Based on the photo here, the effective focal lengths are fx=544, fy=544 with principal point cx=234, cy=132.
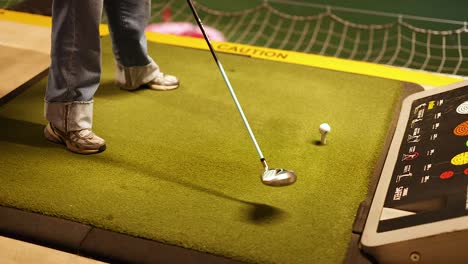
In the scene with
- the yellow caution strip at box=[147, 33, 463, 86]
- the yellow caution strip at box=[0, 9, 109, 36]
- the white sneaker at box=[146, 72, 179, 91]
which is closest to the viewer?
the white sneaker at box=[146, 72, 179, 91]

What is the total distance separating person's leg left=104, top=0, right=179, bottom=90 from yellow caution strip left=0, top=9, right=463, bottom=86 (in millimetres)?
466

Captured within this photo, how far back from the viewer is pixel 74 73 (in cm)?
176

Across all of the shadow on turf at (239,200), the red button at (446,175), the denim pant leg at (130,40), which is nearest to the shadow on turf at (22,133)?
the shadow on turf at (239,200)

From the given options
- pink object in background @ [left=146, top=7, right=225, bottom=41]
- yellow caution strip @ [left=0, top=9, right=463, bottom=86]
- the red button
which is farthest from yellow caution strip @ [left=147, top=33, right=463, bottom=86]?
the red button

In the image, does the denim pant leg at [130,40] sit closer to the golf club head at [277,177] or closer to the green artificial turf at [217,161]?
the green artificial turf at [217,161]

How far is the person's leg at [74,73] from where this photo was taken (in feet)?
5.54

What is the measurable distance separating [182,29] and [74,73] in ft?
5.33

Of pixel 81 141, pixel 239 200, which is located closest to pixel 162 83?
pixel 81 141

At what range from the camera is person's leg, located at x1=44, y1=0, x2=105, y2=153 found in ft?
→ 5.54

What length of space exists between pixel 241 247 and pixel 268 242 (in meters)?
0.08

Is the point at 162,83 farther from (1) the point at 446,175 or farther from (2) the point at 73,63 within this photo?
(1) the point at 446,175

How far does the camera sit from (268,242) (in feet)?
4.91

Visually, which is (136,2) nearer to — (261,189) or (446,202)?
(261,189)

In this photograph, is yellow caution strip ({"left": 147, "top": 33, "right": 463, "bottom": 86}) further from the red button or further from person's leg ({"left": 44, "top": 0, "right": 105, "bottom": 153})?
person's leg ({"left": 44, "top": 0, "right": 105, "bottom": 153})
